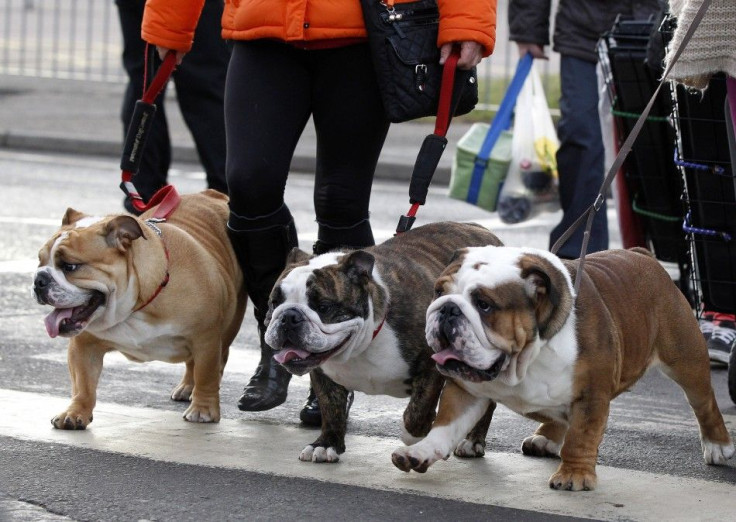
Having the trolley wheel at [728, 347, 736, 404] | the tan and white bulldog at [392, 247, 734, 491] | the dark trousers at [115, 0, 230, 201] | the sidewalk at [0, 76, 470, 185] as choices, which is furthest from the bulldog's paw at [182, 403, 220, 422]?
the sidewalk at [0, 76, 470, 185]

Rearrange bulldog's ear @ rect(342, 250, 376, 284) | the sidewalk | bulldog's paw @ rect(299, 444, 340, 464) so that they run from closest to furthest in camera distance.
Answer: bulldog's ear @ rect(342, 250, 376, 284) → bulldog's paw @ rect(299, 444, 340, 464) → the sidewalk

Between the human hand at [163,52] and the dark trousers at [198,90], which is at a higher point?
the human hand at [163,52]

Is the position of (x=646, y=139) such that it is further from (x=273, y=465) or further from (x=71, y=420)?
(x=71, y=420)

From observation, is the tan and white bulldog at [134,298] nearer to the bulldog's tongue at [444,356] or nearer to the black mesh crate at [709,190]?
the bulldog's tongue at [444,356]

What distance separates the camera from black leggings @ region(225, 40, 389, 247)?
5148 millimetres

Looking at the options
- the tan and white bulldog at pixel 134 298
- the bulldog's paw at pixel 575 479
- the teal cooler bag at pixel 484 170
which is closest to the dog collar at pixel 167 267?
the tan and white bulldog at pixel 134 298

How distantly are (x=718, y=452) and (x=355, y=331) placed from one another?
50.9 inches

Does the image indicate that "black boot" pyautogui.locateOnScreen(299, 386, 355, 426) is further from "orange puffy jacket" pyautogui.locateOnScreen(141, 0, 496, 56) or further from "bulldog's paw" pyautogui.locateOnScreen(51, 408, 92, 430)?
"orange puffy jacket" pyautogui.locateOnScreen(141, 0, 496, 56)

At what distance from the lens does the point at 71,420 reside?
5062 millimetres

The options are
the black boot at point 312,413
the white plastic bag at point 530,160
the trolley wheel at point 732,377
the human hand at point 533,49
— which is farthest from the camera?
the human hand at point 533,49

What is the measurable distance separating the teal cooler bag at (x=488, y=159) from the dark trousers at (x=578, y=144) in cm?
27

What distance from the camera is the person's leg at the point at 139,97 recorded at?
25.5 ft

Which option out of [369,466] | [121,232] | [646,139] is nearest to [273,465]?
[369,466]

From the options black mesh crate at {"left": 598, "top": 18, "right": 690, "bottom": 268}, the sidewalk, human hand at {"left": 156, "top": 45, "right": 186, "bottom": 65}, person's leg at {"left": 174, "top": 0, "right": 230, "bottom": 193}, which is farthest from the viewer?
the sidewalk
